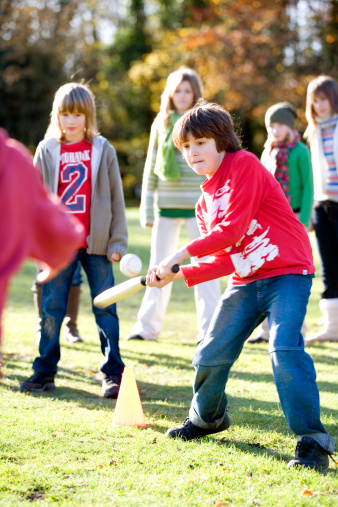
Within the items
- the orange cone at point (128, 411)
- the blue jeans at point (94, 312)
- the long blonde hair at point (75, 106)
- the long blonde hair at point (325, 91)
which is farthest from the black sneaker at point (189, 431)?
the long blonde hair at point (325, 91)

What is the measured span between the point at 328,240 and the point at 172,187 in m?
1.69

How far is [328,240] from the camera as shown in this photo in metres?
6.65

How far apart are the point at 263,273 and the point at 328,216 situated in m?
3.25

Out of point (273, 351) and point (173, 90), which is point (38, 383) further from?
point (173, 90)

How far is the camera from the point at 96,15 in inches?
1272

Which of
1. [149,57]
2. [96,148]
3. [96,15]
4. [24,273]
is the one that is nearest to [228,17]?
[149,57]

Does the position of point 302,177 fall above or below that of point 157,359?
above

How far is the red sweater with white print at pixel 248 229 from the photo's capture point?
3430 mm

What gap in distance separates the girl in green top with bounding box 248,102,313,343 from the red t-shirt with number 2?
2.11 meters

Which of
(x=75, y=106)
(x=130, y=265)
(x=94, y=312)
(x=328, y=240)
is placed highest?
(x=75, y=106)

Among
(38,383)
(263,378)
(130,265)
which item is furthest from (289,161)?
(38,383)

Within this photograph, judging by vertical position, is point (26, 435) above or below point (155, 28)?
below

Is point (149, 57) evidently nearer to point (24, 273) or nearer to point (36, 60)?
point (36, 60)

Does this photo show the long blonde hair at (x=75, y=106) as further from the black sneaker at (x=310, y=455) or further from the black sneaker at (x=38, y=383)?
the black sneaker at (x=310, y=455)
